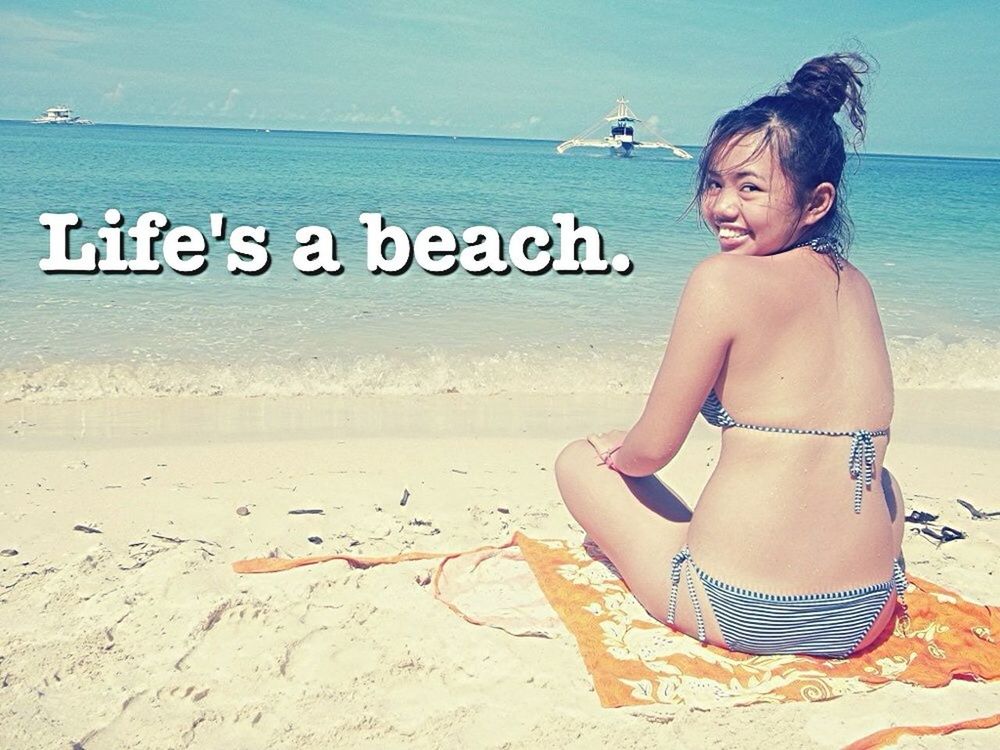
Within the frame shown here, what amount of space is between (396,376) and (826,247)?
4354mm

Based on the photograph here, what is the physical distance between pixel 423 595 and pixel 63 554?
1.40 meters

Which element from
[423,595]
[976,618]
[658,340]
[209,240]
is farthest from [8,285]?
[976,618]

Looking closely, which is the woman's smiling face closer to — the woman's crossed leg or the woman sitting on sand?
the woman sitting on sand

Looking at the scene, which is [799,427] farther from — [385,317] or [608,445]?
[385,317]

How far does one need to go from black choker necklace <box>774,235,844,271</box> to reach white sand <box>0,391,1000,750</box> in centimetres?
118

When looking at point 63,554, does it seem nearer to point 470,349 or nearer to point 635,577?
point 635,577

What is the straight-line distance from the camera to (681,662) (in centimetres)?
257

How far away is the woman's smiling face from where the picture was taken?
2260mm

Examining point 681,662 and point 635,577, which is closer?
point 681,662

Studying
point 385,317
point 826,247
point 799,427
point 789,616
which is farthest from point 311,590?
point 385,317

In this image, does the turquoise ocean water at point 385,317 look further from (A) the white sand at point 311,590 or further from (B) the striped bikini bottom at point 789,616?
(B) the striped bikini bottom at point 789,616

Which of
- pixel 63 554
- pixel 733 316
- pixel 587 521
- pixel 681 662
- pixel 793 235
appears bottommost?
pixel 63 554

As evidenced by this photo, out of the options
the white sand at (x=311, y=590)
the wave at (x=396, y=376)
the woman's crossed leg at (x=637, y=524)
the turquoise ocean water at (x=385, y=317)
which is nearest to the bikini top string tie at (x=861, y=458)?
the woman's crossed leg at (x=637, y=524)

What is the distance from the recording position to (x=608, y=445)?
9.41ft
